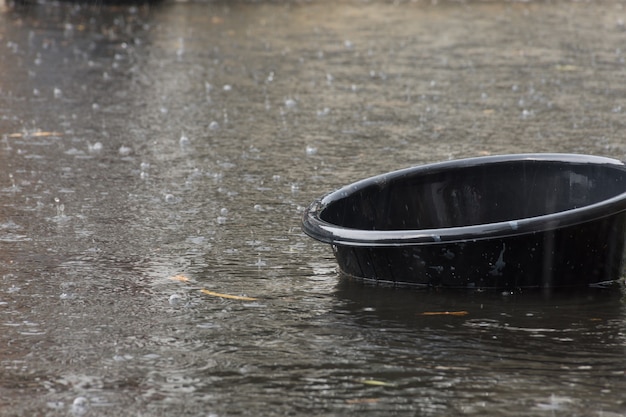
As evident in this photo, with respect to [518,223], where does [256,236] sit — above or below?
below

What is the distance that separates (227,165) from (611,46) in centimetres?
805

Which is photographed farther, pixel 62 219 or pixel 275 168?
pixel 275 168

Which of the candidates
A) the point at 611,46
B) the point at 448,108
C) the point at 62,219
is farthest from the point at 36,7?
the point at 62,219

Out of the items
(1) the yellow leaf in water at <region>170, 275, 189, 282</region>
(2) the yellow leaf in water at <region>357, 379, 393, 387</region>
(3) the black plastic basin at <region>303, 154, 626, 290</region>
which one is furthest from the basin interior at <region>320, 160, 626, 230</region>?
(2) the yellow leaf in water at <region>357, 379, 393, 387</region>

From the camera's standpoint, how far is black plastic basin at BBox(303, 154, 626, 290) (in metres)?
4.88

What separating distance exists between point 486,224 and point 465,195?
0.57 meters

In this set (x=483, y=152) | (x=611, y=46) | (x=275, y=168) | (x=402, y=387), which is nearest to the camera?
(x=402, y=387)

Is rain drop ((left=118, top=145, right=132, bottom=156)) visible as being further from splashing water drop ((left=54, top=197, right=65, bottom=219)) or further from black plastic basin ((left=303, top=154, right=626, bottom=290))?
black plastic basin ((left=303, top=154, right=626, bottom=290))

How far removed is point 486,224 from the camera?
517cm

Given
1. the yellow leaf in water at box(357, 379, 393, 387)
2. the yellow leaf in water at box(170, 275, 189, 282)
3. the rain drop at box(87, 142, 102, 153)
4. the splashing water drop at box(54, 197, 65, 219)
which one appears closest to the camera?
the yellow leaf in water at box(357, 379, 393, 387)

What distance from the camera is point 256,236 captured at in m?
6.04

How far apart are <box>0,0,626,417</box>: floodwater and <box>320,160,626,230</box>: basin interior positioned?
1.19ft

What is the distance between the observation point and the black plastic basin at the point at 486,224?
4879mm

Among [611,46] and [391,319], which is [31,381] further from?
[611,46]
